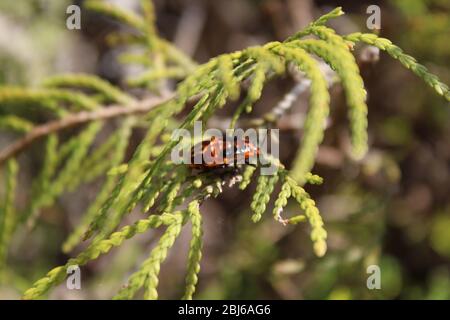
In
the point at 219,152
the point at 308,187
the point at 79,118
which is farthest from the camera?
the point at 308,187

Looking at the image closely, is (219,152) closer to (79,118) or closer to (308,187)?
(79,118)

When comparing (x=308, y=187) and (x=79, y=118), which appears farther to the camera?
(x=308, y=187)

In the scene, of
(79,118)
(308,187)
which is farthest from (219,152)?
(308,187)

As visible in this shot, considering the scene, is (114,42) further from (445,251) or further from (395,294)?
(445,251)

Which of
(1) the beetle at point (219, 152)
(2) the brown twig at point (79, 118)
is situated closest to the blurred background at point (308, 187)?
(2) the brown twig at point (79, 118)

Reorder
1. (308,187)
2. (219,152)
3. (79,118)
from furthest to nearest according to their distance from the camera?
(308,187)
(79,118)
(219,152)

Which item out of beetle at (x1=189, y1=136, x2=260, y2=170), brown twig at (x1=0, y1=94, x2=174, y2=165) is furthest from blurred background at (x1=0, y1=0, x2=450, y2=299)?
beetle at (x1=189, y1=136, x2=260, y2=170)
